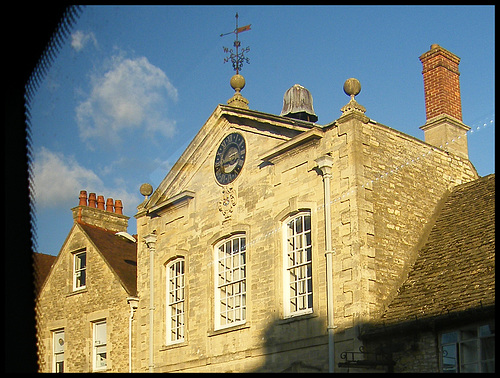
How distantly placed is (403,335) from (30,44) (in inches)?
487

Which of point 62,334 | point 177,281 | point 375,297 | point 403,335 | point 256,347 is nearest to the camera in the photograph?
point 403,335

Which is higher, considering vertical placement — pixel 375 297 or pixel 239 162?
pixel 239 162

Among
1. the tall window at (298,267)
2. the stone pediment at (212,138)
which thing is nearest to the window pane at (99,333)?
the stone pediment at (212,138)

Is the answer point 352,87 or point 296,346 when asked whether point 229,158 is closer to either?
point 352,87

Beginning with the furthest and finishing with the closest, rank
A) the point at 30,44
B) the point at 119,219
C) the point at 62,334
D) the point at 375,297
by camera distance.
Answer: the point at 119,219
the point at 62,334
the point at 375,297
the point at 30,44

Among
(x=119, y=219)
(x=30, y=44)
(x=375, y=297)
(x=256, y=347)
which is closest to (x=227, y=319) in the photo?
(x=256, y=347)

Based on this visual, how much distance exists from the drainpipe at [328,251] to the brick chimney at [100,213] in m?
12.6

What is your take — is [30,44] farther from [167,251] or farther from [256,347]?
[167,251]

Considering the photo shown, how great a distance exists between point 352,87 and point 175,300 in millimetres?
7956

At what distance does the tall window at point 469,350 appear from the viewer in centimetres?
1323

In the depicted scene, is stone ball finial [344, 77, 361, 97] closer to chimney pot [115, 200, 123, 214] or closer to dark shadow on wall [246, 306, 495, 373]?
dark shadow on wall [246, 306, 495, 373]

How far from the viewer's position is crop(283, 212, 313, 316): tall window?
54.9 feet

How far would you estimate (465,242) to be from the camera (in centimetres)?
1549

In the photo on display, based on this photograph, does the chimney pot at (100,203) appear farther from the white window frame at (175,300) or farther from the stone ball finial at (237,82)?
the stone ball finial at (237,82)
